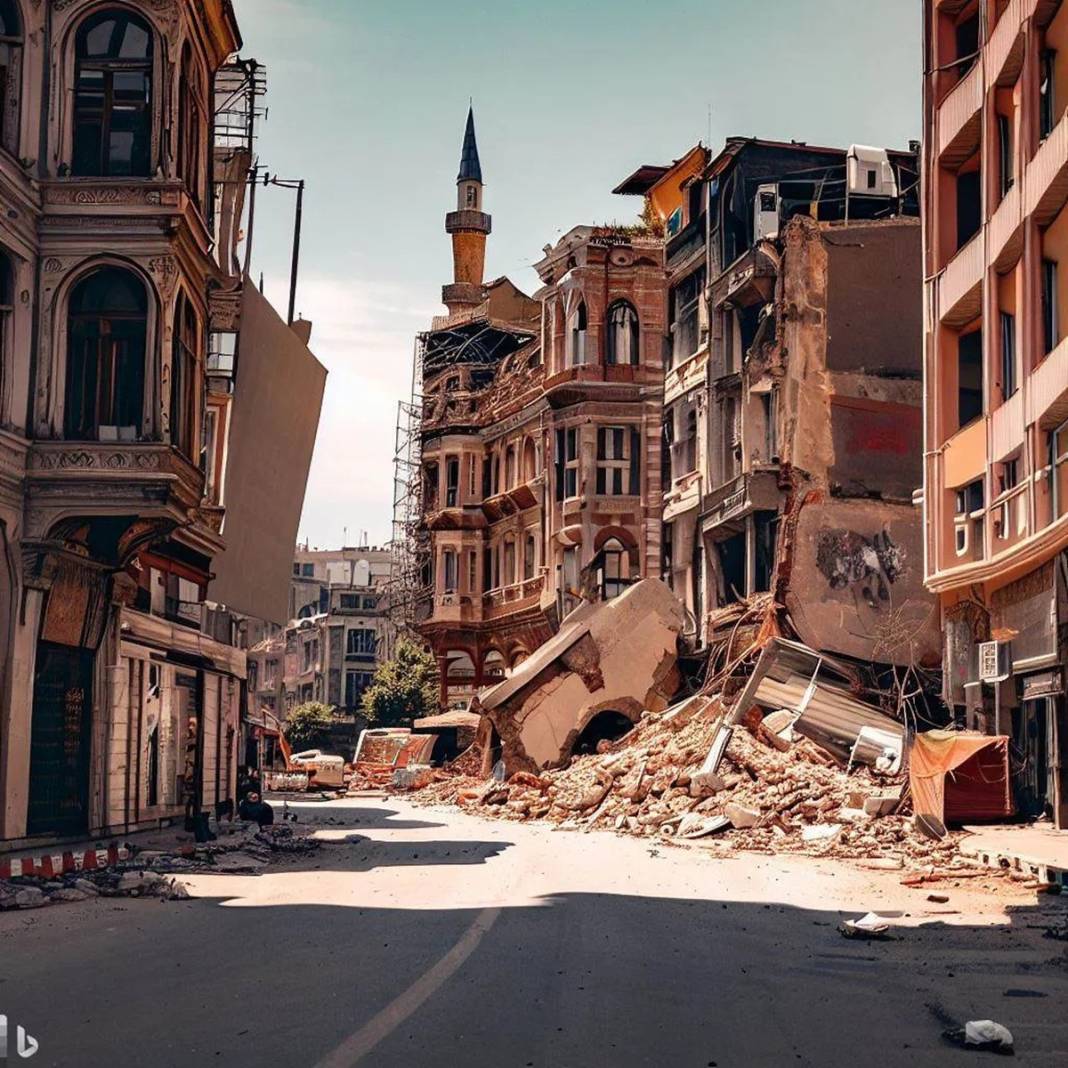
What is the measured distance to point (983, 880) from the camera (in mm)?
19203

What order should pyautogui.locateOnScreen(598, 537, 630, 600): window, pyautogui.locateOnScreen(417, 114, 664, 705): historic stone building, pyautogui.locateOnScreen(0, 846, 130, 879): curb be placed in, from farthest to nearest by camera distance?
pyautogui.locateOnScreen(417, 114, 664, 705): historic stone building
pyautogui.locateOnScreen(598, 537, 630, 600): window
pyautogui.locateOnScreen(0, 846, 130, 879): curb

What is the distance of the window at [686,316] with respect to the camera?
49.7 m

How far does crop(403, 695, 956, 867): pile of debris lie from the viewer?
2527cm

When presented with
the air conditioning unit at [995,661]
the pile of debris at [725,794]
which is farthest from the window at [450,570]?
the air conditioning unit at [995,661]

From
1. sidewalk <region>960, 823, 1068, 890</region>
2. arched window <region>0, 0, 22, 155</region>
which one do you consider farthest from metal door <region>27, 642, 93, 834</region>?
sidewalk <region>960, 823, 1068, 890</region>

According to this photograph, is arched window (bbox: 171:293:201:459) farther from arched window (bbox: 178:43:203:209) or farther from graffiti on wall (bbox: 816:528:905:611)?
graffiti on wall (bbox: 816:528:905:611)

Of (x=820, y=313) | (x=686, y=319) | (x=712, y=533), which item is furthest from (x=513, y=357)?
(x=820, y=313)

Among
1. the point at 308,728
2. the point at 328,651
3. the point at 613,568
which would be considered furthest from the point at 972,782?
the point at 328,651

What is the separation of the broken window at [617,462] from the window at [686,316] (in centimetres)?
788

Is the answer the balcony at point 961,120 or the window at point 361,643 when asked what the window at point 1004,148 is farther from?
the window at point 361,643

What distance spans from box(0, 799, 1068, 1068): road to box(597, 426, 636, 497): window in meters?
39.6

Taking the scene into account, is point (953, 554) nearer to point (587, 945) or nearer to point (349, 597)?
point (587, 945)

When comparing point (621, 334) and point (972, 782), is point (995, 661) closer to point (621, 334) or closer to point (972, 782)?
point (972, 782)

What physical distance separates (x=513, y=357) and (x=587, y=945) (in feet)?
194
